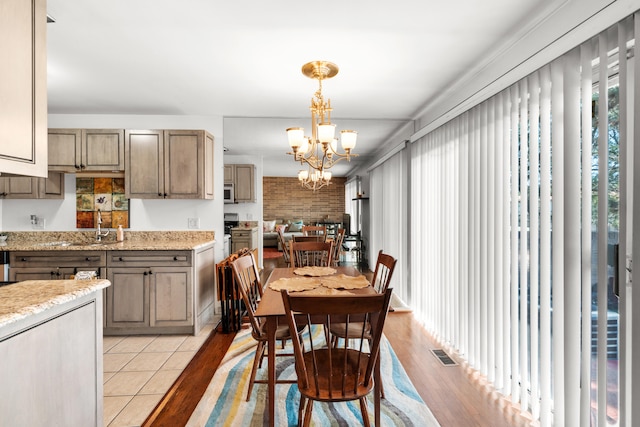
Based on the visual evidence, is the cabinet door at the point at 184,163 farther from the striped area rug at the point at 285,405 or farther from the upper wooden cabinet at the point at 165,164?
the striped area rug at the point at 285,405

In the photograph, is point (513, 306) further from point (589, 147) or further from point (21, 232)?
point (21, 232)

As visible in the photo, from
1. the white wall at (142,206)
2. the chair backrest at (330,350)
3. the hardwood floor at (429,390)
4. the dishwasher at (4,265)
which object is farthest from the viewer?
the white wall at (142,206)

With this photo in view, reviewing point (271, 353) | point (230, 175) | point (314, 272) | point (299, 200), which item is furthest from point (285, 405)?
point (299, 200)

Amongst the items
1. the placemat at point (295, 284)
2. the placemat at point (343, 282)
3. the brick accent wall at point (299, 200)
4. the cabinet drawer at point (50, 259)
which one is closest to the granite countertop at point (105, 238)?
the cabinet drawer at point (50, 259)

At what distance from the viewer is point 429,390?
2336mm

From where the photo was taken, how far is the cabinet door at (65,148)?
3551mm

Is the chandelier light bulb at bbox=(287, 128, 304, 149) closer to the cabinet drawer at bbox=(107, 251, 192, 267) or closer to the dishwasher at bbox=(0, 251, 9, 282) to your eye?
the cabinet drawer at bbox=(107, 251, 192, 267)

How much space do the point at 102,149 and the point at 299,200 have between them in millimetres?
7784

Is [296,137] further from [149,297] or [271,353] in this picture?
[149,297]

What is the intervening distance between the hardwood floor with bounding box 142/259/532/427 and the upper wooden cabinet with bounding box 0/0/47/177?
63.7 inches

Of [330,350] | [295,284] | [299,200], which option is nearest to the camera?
[330,350]

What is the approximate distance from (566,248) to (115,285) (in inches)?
143

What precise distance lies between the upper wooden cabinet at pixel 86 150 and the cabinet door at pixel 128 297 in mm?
1162

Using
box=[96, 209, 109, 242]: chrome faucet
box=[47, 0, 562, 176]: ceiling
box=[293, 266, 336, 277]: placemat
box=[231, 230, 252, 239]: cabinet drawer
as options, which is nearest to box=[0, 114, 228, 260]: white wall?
box=[47, 0, 562, 176]: ceiling
